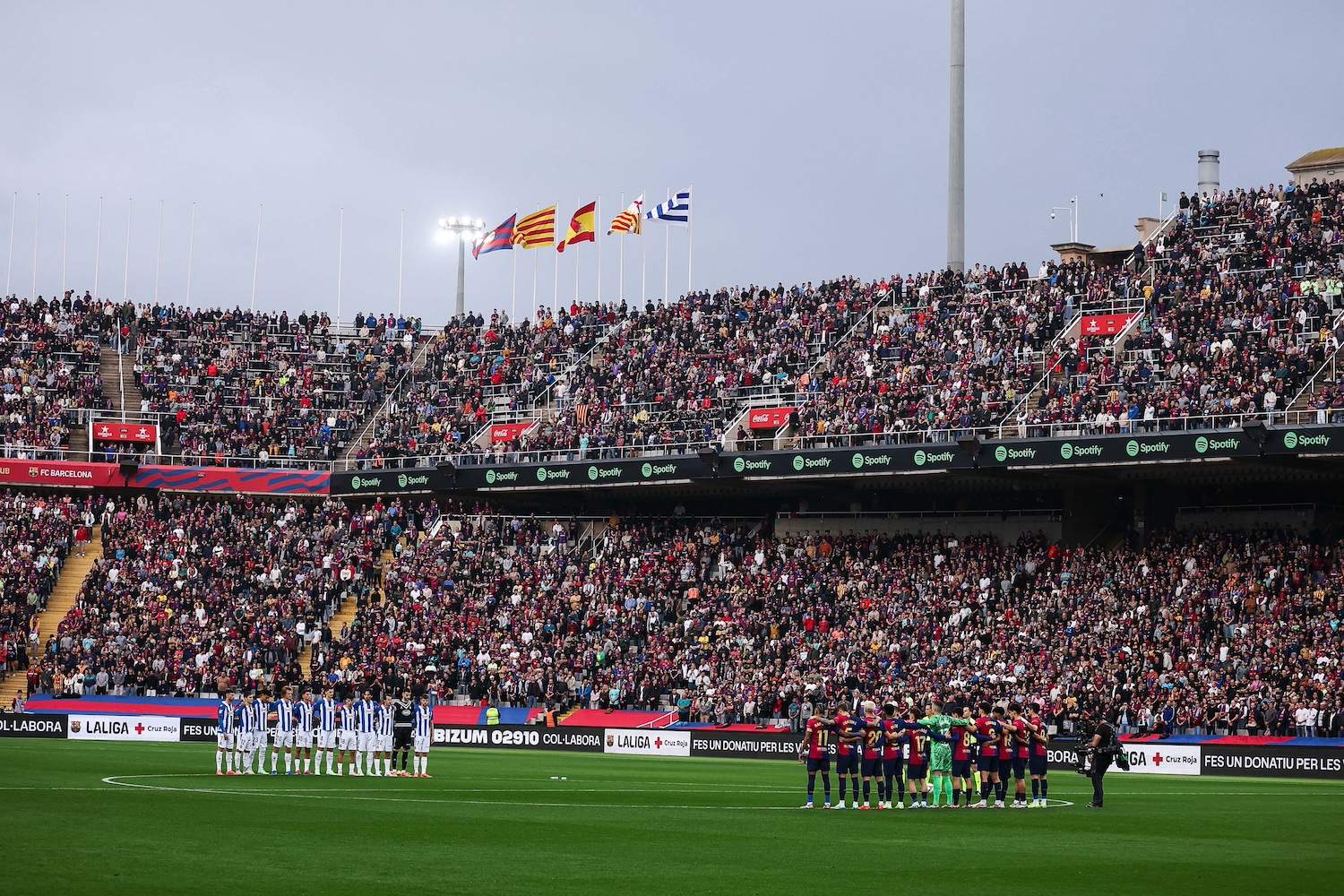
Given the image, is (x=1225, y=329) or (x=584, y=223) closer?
(x=1225, y=329)

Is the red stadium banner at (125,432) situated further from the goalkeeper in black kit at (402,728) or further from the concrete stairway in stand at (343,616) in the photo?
the goalkeeper in black kit at (402,728)

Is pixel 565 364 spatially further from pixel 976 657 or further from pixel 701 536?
pixel 976 657

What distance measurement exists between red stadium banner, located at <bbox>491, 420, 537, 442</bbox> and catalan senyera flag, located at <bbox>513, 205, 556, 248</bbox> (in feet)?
27.9

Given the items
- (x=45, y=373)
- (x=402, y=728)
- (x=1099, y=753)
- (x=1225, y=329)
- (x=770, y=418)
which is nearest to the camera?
(x=1099, y=753)

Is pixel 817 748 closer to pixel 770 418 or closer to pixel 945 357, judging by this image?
pixel 945 357

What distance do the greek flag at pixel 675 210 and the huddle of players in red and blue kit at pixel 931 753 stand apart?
139 feet

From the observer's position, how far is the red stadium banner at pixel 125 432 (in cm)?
6788

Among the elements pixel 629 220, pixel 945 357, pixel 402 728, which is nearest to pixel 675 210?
pixel 629 220

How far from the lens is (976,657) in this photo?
160 ft

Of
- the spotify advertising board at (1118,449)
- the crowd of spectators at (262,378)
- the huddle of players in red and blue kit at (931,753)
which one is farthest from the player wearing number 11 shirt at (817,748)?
the crowd of spectators at (262,378)

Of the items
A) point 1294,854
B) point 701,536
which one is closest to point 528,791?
point 1294,854

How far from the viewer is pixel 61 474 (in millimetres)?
65938

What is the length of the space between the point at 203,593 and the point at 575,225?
70.7 ft

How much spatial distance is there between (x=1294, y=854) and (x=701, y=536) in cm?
4065
